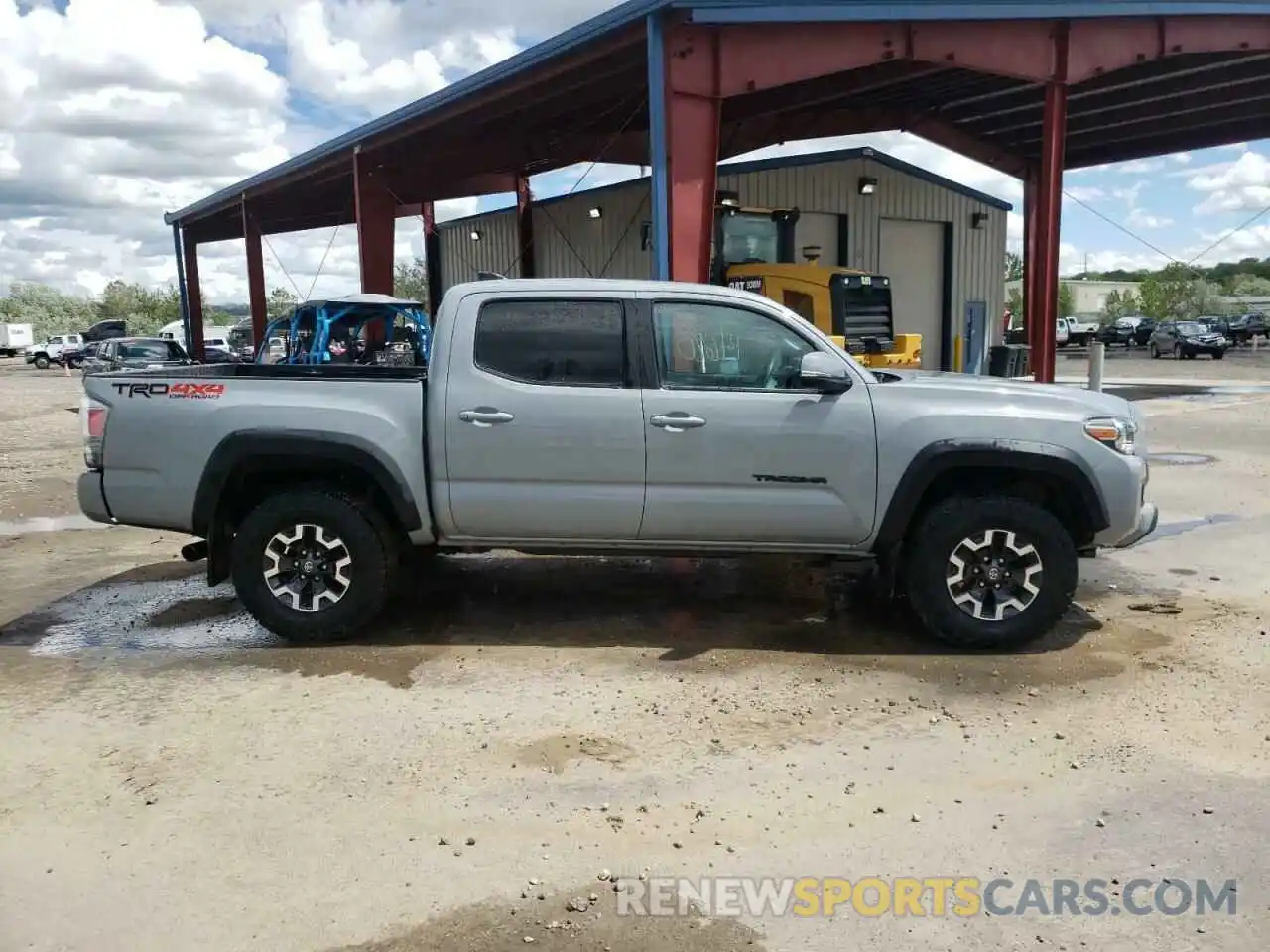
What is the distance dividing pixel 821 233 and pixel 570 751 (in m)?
19.2

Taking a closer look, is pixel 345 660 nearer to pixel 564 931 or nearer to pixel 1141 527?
pixel 564 931

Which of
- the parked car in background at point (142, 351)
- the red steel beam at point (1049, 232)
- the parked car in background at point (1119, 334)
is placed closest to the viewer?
the red steel beam at point (1049, 232)

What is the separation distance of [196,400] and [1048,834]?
14.6ft

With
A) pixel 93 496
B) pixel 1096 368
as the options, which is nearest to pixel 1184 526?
pixel 1096 368

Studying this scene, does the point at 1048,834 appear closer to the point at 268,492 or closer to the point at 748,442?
the point at 748,442

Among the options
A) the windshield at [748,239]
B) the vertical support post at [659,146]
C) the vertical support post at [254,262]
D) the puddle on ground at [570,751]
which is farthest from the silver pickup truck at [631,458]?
the vertical support post at [254,262]

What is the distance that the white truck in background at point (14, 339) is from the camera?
6538 cm

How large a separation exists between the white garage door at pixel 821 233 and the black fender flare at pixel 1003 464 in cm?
1657

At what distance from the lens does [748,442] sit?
516 cm

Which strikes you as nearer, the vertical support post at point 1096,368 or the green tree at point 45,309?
the vertical support post at point 1096,368

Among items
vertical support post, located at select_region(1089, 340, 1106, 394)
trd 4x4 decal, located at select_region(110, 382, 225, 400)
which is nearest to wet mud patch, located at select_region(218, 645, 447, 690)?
trd 4x4 decal, located at select_region(110, 382, 225, 400)

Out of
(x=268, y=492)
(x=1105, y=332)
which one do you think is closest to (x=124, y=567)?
(x=268, y=492)

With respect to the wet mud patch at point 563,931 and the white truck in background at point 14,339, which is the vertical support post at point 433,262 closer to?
the wet mud patch at point 563,931

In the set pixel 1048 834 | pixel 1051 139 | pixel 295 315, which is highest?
pixel 1051 139
